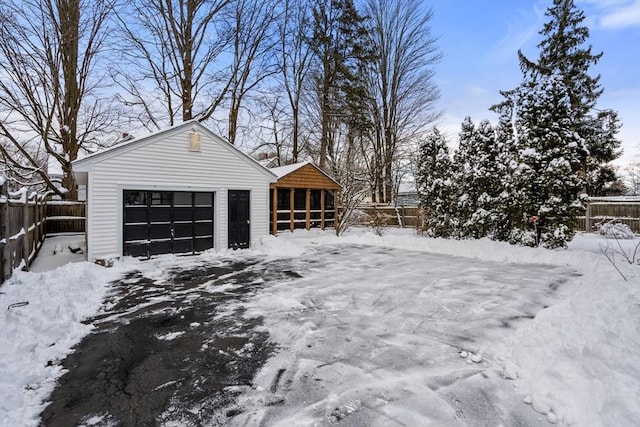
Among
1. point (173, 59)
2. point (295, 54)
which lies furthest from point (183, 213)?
point (295, 54)

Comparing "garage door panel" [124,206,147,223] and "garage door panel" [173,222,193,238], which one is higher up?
"garage door panel" [124,206,147,223]

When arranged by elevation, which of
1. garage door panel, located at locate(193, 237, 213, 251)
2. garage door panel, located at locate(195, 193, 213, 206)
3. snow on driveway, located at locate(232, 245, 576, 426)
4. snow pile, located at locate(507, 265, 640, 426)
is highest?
garage door panel, located at locate(195, 193, 213, 206)

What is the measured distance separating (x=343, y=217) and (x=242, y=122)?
956 centimetres

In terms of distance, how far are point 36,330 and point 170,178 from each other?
652 cm

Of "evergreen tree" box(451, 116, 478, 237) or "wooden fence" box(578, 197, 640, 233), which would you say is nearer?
"evergreen tree" box(451, 116, 478, 237)

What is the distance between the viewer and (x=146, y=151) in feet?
31.0

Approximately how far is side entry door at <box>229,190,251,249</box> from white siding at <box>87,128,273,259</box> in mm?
193

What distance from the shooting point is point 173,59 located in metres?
16.7

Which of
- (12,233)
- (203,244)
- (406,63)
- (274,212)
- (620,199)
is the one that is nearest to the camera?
(12,233)

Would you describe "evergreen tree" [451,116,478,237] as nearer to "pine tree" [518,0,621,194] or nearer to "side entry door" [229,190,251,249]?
"side entry door" [229,190,251,249]

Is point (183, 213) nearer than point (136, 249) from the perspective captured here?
No

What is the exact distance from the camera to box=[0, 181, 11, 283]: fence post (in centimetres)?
541

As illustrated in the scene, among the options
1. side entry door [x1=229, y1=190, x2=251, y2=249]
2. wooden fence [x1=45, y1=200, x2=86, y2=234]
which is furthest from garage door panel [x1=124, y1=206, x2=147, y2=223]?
wooden fence [x1=45, y1=200, x2=86, y2=234]

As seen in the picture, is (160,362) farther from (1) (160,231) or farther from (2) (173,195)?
(2) (173,195)
